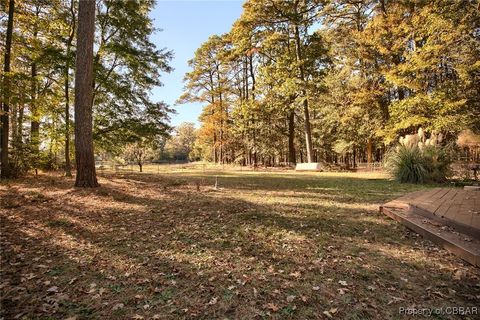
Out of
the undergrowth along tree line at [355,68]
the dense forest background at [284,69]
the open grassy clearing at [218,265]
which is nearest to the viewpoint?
the open grassy clearing at [218,265]

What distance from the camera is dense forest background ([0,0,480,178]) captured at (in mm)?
10367

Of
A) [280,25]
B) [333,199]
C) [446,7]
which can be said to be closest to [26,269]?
[333,199]

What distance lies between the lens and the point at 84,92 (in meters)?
6.87

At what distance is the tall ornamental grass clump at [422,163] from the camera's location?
29.8ft

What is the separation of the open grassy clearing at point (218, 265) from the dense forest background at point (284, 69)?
6503 millimetres

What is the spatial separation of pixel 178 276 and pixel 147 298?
45 cm

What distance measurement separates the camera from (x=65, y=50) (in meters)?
9.99

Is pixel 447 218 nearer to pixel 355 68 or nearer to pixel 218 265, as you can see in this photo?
pixel 218 265

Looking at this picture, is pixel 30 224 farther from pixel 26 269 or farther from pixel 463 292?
pixel 463 292

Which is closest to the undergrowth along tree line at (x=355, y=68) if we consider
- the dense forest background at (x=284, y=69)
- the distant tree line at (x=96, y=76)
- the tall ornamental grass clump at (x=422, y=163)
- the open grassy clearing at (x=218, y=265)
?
the dense forest background at (x=284, y=69)

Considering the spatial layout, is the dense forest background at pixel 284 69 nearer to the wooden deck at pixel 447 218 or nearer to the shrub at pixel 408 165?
the shrub at pixel 408 165

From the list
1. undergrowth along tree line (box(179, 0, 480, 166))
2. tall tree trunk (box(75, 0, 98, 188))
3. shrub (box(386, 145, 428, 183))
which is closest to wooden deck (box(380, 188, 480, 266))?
shrub (box(386, 145, 428, 183))

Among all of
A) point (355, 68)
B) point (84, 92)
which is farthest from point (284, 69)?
point (84, 92)

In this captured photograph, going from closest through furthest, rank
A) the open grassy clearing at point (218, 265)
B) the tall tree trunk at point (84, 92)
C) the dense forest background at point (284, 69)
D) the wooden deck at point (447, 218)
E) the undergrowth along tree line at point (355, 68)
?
the open grassy clearing at point (218, 265)
the wooden deck at point (447, 218)
the tall tree trunk at point (84, 92)
the dense forest background at point (284, 69)
the undergrowth along tree line at point (355, 68)
